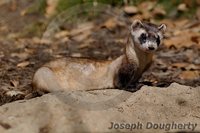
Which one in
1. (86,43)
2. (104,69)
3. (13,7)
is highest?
(13,7)

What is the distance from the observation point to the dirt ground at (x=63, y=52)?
498 cm

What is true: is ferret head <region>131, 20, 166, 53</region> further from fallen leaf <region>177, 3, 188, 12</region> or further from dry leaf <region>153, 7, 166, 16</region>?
fallen leaf <region>177, 3, 188, 12</region>

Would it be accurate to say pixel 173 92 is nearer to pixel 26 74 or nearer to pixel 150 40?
pixel 150 40

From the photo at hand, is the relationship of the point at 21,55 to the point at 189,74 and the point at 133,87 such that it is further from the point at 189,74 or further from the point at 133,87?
the point at 189,74

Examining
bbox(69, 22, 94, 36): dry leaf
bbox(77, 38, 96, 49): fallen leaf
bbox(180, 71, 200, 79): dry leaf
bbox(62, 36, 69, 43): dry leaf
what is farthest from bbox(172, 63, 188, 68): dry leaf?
bbox(62, 36, 69, 43): dry leaf

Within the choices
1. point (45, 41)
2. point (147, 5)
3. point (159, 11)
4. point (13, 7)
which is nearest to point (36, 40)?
point (45, 41)

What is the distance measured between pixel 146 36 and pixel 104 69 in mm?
955

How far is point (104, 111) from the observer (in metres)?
3.32

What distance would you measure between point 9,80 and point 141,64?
2.70 m

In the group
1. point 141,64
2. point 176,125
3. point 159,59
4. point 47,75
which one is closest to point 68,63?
point 47,75

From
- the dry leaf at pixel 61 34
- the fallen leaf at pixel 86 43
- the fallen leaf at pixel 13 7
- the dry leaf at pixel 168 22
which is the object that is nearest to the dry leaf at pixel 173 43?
the dry leaf at pixel 168 22

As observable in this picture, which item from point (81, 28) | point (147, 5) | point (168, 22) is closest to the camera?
point (81, 28)

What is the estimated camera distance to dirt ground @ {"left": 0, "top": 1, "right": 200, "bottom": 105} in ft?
16.3

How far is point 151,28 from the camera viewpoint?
413cm
